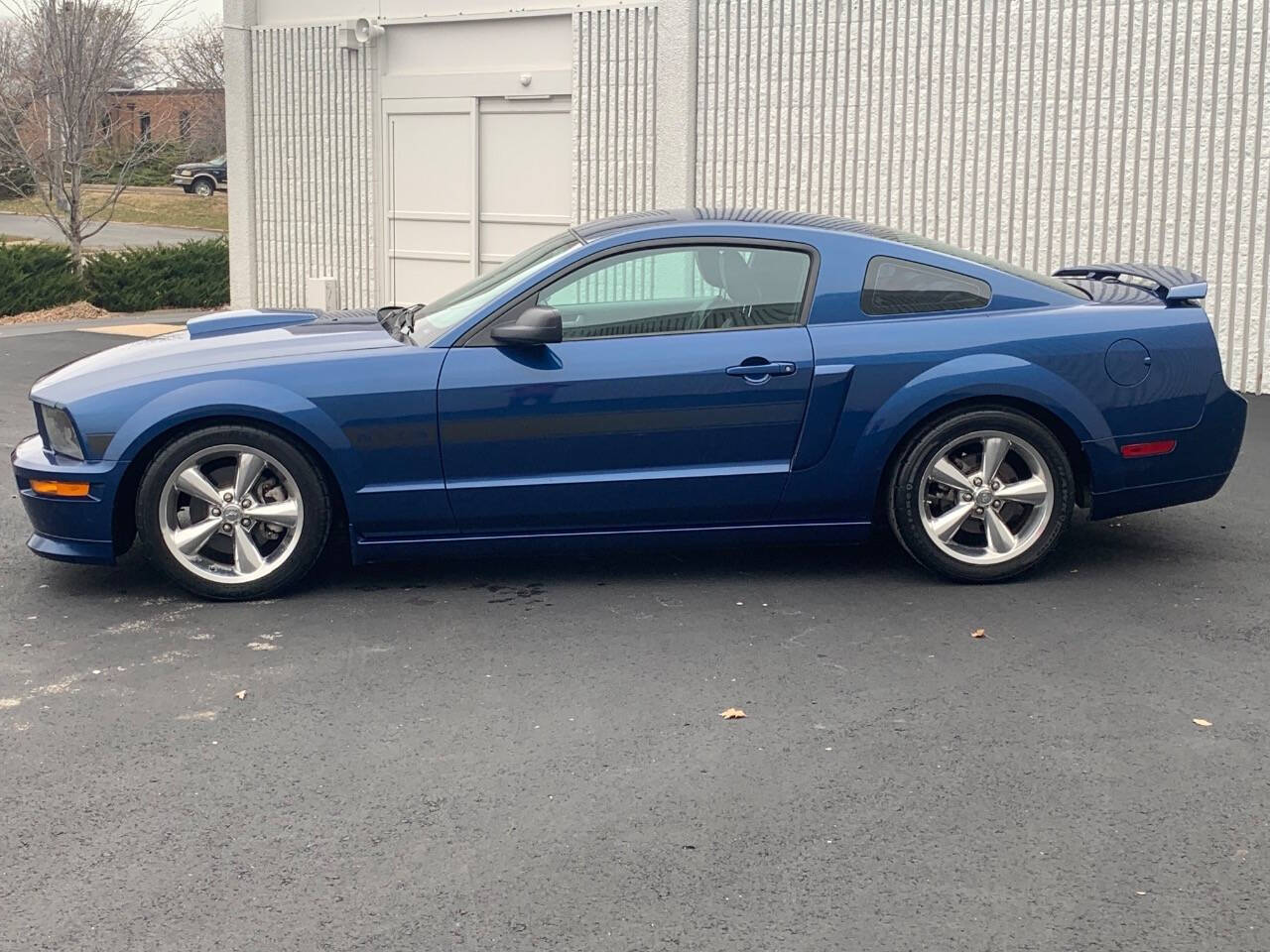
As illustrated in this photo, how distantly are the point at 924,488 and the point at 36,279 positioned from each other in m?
15.1

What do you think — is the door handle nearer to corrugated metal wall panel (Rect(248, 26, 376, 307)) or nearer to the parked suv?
corrugated metal wall panel (Rect(248, 26, 376, 307))

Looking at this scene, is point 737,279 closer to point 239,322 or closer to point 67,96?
point 239,322

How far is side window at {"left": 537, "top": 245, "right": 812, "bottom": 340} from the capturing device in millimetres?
6277

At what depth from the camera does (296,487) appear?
241 inches

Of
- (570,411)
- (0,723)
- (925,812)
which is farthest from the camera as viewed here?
(570,411)

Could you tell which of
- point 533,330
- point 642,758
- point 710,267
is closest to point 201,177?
point 710,267

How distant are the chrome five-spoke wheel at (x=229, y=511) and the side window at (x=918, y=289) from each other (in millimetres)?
2461

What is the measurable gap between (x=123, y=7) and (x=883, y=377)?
1676 centimetres

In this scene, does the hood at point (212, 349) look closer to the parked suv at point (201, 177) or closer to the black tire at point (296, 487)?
the black tire at point (296, 487)

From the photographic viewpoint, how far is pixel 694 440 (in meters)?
6.20

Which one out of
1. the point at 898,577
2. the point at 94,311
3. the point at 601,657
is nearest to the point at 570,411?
the point at 601,657

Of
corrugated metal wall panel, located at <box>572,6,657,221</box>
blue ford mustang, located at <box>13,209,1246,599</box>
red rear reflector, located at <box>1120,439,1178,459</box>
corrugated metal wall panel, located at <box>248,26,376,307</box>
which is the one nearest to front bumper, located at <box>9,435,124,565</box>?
blue ford mustang, located at <box>13,209,1246,599</box>

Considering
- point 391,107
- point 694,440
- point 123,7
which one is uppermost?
point 123,7

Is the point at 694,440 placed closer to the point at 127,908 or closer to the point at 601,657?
the point at 601,657
